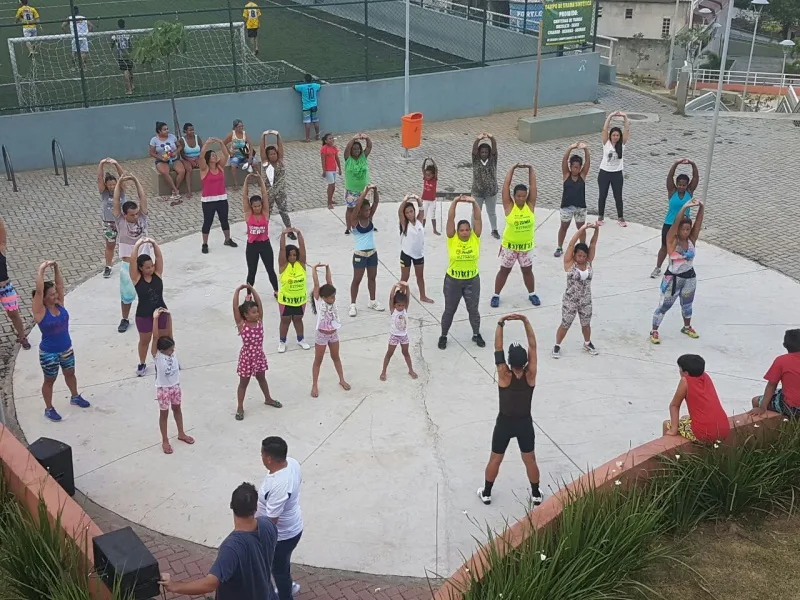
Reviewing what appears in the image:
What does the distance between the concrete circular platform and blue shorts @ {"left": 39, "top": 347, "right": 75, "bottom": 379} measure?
55 centimetres

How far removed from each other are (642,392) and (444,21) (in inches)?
704

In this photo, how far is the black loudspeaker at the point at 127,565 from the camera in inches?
215

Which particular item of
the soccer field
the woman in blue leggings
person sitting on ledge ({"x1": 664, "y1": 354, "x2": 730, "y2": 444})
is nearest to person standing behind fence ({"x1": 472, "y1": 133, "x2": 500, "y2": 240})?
person sitting on ledge ({"x1": 664, "y1": 354, "x2": 730, "y2": 444})

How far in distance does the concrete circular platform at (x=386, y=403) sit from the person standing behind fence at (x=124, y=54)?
851 centimetres

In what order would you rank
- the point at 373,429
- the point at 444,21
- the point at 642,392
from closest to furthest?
the point at 373,429 → the point at 642,392 → the point at 444,21

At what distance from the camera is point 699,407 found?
705 cm

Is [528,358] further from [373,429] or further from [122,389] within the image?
[122,389]

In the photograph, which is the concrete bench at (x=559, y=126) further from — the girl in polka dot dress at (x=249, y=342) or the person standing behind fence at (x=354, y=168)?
the girl in polka dot dress at (x=249, y=342)

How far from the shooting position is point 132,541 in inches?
226

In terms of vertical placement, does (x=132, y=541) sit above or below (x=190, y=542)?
above

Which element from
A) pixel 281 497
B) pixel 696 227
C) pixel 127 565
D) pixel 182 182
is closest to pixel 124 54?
pixel 182 182

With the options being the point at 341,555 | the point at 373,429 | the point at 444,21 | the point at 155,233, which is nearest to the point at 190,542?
the point at 341,555

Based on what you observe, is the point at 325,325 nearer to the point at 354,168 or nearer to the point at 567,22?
the point at 354,168

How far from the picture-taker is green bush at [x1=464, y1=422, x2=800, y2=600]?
551cm
